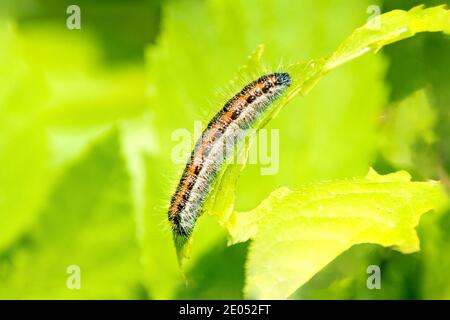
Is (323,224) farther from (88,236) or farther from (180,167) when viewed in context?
(88,236)

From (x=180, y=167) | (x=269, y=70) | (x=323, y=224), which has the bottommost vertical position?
(x=323, y=224)

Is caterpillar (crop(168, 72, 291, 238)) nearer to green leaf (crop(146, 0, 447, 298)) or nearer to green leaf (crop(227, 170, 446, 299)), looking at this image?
green leaf (crop(146, 0, 447, 298))

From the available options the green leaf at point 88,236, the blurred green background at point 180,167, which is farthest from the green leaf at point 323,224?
the green leaf at point 88,236

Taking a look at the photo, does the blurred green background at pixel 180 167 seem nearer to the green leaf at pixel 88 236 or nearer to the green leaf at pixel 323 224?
the green leaf at pixel 88 236

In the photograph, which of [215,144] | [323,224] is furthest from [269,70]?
[323,224]

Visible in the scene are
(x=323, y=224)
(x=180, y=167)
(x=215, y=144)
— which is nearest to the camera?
(x=323, y=224)
